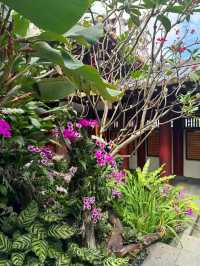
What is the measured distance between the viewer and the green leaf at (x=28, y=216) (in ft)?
7.61

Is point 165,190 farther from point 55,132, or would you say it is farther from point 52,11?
point 52,11

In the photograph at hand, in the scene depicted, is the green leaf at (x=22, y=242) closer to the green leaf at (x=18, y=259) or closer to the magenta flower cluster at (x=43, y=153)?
the green leaf at (x=18, y=259)

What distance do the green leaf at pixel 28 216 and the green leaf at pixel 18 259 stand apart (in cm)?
24

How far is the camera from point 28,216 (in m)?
2.33

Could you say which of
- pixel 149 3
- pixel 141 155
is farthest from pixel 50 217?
pixel 141 155

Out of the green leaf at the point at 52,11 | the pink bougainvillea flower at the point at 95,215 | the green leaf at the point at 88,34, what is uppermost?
the green leaf at the point at 88,34

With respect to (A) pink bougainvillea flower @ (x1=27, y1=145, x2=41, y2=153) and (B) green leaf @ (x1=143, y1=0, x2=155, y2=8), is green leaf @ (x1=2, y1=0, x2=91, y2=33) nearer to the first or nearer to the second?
(B) green leaf @ (x1=143, y1=0, x2=155, y2=8)

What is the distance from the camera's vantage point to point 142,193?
3.57m

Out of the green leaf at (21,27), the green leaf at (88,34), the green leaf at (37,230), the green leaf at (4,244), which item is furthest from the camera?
the green leaf at (37,230)

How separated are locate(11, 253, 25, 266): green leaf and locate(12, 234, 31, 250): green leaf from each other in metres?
0.04

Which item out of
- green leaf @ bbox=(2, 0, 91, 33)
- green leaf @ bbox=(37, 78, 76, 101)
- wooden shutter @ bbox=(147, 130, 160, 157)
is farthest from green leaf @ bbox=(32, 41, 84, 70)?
wooden shutter @ bbox=(147, 130, 160, 157)

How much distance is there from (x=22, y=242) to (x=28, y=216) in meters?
0.20

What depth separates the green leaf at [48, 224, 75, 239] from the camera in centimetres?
235

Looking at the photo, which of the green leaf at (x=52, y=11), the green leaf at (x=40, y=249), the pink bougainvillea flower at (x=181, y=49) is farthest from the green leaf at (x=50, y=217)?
the pink bougainvillea flower at (x=181, y=49)
